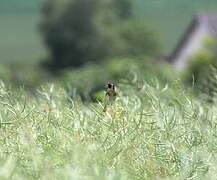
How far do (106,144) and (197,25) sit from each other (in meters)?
25.9

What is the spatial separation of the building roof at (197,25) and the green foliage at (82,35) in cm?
361

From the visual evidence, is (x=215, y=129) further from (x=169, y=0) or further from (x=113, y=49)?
(x=113, y=49)

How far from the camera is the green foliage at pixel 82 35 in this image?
1216 inches

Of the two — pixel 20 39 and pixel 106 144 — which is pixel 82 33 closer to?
pixel 20 39

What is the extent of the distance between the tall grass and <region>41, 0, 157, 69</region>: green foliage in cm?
2900

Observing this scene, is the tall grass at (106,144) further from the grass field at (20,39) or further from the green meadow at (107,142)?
the grass field at (20,39)

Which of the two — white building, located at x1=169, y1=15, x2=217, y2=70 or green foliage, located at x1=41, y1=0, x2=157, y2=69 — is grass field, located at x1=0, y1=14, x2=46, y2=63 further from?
white building, located at x1=169, y1=15, x2=217, y2=70

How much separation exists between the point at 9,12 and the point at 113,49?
4.89 m

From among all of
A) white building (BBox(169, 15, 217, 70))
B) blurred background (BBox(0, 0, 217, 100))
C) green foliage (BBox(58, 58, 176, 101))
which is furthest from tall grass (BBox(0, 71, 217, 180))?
blurred background (BBox(0, 0, 217, 100))

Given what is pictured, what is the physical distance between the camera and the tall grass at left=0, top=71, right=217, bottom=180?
109 cm

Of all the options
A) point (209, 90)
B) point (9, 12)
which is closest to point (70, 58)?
point (9, 12)

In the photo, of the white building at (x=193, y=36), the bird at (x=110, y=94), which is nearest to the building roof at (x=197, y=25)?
the white building at (x=193, y=36)

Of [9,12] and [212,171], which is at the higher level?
[9,12]

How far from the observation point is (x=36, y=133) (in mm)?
1347
